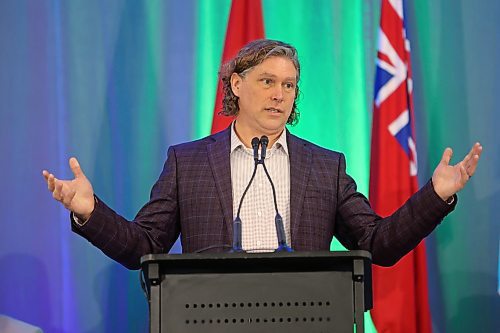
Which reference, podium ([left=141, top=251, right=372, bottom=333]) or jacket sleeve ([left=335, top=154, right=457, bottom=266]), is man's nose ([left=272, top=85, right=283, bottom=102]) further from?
podium ([left=141, top=251, right=372, bottom=333])

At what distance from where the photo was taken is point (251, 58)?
3.11 m

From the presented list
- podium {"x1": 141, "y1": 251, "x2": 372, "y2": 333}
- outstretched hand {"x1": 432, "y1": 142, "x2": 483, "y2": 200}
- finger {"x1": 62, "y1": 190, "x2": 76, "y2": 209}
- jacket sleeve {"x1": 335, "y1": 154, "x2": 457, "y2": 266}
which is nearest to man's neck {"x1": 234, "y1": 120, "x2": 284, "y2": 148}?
jacket sleeve {"x1": 335, "y1": 154, "x2": 457, "y2": 266}

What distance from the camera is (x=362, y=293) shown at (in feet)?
6.82

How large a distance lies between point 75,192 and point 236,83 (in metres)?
1.03

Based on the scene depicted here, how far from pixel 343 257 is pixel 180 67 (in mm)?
1913

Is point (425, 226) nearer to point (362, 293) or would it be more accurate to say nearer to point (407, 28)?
point (362, 293)

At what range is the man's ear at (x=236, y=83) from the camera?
3217mm

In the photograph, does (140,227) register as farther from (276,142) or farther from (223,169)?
(276,142)

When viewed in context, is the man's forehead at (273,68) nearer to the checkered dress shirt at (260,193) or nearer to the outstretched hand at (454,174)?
the checkered dress shirt at (260,193)

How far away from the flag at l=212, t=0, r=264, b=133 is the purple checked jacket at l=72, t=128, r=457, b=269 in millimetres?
747

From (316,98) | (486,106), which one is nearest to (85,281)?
(316,98)

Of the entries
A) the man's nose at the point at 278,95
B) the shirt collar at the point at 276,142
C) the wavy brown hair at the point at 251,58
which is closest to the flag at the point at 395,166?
the wavy brown hair at the point at 251,58

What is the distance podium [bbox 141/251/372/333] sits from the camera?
2.06 meters

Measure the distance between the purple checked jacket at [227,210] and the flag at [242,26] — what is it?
75 cm
